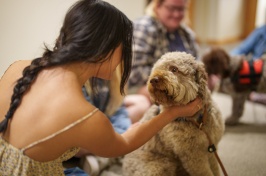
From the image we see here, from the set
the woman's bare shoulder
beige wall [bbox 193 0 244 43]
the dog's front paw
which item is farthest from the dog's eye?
beige wall [bbox 193 0 244 43]

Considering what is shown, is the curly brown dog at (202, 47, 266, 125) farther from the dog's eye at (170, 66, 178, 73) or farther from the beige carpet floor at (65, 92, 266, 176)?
the dog's eye at (170, 66, 178, 73)

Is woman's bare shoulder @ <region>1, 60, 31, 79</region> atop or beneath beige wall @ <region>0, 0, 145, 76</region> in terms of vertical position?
beneath

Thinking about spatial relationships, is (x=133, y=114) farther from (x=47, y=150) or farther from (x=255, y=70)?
(x=47, y=150)

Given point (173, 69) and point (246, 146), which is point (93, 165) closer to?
point (173, 69)

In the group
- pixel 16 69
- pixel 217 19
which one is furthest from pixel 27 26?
pixel 217 19

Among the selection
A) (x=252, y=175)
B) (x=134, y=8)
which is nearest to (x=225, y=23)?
(x=134, y=8)

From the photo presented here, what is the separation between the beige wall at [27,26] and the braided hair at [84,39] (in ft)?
1.92

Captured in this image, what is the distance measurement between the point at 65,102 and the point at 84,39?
0.79 feet

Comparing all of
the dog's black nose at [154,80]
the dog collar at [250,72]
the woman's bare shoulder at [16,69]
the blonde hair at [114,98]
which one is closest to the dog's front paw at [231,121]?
the dog collar at [250,72]

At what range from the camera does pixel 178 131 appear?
139 cm

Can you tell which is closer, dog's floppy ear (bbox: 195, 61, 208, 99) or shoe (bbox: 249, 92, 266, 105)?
dog's floppy ear (bbox: 195, 61, 208, 99)

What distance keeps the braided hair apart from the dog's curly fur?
0.27 m

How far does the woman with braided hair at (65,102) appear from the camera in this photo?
100 centimetres

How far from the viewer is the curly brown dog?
2490mm
